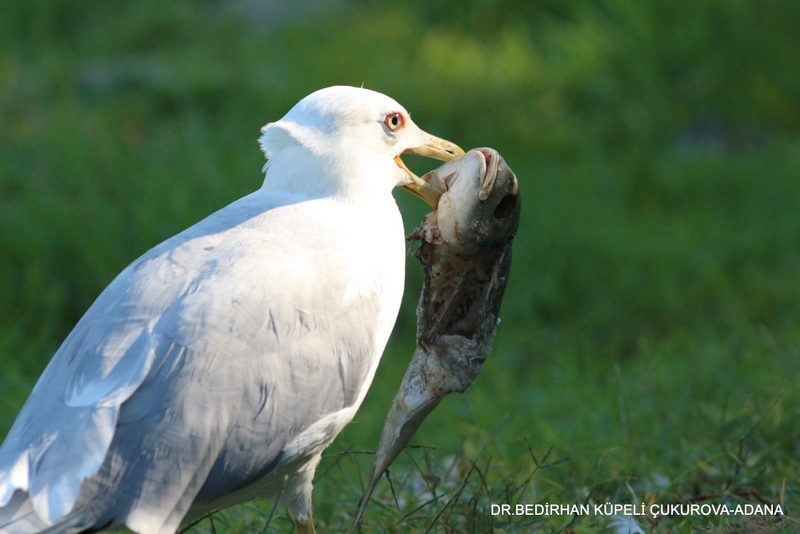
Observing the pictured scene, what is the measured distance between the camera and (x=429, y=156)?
3076 millimetres

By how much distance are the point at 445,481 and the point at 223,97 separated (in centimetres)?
427

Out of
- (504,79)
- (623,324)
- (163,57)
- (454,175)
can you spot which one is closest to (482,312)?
(454,175)

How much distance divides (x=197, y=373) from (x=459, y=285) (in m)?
0.81

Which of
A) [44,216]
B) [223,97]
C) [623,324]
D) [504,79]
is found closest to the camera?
[44,216]

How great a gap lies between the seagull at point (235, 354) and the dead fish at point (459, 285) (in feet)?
0.41

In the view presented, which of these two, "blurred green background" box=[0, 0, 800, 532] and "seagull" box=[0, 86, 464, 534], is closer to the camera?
"seagull" box=[0, 86, 464, 534]

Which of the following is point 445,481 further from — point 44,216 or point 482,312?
point 44,216

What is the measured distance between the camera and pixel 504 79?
7383 millimetres

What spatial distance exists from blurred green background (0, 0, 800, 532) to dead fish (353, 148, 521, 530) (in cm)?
33

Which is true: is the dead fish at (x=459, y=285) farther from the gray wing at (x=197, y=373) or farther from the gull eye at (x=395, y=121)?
the gull eye at (x=395, y=121)

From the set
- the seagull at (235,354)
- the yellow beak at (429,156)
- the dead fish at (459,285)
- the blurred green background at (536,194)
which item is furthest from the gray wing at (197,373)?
the blurred green background at (536,194)

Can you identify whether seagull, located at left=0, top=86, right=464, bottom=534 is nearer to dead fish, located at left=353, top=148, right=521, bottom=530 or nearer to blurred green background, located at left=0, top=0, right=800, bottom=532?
dead fish, located at left=353, top=148, right=521, bottom=530

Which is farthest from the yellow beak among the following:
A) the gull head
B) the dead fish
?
the dead fish

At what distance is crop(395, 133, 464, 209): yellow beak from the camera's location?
2896mm
